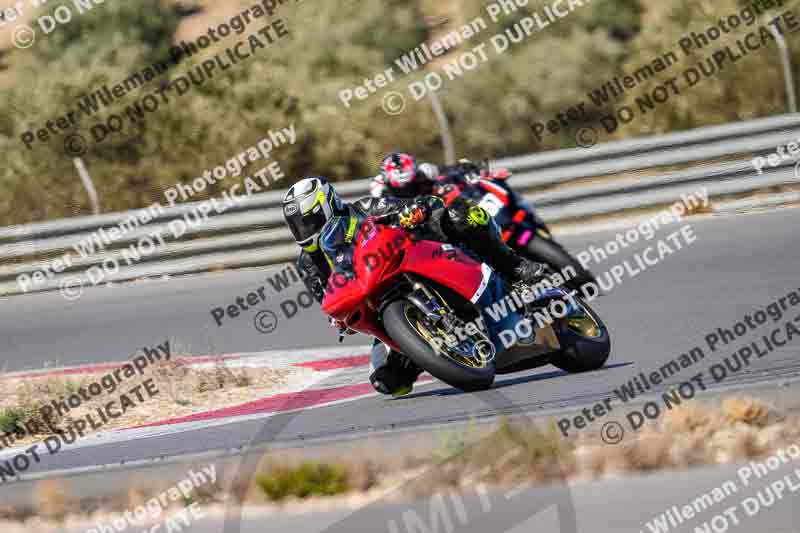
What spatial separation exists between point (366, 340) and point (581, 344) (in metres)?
3.93

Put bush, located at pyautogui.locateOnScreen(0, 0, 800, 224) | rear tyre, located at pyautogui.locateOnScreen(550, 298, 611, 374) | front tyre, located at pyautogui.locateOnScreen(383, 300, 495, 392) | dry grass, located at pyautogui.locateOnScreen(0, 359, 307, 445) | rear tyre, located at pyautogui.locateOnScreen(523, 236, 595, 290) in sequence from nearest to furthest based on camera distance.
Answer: front tyre, located at pyautogui.locateOnScreen(383, 300, 495, 392), rear tyre, located at pyautogui.locateOnScreen(550, 298, 611, 374), dry grass, located at pyautogui.locateOnScreen(0, 359, 307, 445), rear tyre, located at pyautogui.locateOnScreen(523, 236, 595, 290), bush, located at pyautogui.locateOnScreen(0, 0, 800, 224)

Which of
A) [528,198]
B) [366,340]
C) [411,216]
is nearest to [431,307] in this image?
[411,216]

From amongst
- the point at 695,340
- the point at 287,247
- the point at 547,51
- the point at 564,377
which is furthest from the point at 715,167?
the point at 547,51

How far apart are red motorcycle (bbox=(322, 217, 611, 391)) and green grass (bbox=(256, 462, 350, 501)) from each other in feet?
5.72

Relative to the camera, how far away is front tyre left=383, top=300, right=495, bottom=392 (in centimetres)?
725

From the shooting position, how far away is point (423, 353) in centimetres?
724

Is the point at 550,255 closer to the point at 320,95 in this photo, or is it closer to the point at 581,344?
the point at 581,344

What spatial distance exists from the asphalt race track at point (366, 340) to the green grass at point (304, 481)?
0.82 metres

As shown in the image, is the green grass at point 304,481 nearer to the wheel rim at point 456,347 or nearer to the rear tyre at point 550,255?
the wheel rim at point 456,347

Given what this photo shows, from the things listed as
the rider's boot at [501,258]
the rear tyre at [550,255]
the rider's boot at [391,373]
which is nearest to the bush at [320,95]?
the rear tyre at [550,255]

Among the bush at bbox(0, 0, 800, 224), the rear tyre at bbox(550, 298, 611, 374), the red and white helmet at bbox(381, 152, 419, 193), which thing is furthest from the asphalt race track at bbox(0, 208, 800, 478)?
the bush at bbox(0, 0, 800, 224)

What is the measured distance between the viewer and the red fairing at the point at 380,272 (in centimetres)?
744

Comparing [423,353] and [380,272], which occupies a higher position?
[380,272]

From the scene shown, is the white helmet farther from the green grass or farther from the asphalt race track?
the green grass
